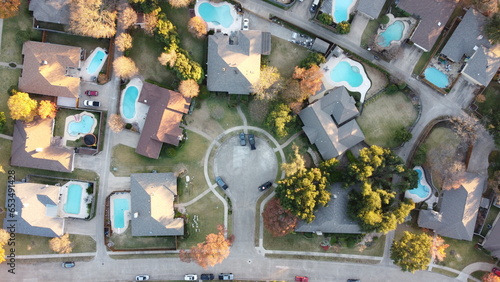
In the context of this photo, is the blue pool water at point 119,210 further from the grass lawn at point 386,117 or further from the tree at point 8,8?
the grass lawn at point 386,117

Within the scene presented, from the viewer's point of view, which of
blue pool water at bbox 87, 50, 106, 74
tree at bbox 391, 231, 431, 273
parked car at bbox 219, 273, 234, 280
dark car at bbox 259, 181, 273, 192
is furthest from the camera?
blue pool water at bbox 87, 50, 106, 74

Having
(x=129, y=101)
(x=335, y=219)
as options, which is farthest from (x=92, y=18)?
(x=335, y=219)

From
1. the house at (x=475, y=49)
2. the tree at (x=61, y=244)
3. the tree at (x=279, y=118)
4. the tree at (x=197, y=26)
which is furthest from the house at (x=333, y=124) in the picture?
the tree at (x=61, y=244)

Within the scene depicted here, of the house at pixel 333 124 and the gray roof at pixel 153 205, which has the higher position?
the house at pixel 333 124

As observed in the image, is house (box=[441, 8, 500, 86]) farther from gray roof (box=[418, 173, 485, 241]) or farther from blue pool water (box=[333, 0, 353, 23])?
blue pool water (box=[333, 0, 353, 23])

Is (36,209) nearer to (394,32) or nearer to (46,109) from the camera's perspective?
(46,109)

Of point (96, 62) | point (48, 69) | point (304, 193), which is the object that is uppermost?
point (96, 62)

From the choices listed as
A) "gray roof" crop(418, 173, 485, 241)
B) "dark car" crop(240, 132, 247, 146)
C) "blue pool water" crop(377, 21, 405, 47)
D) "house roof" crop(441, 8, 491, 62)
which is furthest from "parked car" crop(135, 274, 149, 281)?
"house roof" crop(441, 8, 491, 62)
